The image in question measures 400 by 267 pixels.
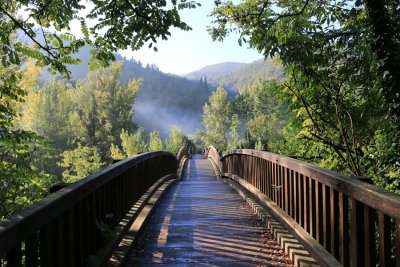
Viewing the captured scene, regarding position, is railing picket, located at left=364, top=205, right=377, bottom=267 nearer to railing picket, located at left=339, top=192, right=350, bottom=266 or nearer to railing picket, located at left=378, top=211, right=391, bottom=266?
railing picket, located at left=378, top=211, right=391, bottom=266

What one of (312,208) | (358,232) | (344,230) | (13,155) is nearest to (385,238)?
(358,232)

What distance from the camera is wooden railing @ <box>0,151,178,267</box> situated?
1.89 meters

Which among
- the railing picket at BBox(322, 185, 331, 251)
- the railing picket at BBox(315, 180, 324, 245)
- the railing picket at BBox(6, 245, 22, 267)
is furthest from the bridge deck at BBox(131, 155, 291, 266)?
the railing picket at BBox(6, 245, 22, 267)

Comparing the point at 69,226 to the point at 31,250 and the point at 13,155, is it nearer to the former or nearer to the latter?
the point at 31,250

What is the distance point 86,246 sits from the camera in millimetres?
3133

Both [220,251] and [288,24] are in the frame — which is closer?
[220,251]

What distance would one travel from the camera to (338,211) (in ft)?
10.7

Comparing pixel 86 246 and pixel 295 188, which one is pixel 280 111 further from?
pixel 86 246

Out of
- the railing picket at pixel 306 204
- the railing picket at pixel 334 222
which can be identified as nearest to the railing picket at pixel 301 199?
the railing picket at pixel 306 204

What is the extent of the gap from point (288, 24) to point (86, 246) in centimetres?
437

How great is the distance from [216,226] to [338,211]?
2381 millimetres

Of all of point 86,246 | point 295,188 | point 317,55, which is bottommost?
point 86,246

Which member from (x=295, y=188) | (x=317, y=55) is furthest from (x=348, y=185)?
(x=317, y=55)

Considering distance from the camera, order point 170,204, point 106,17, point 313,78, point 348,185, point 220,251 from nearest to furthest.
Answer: point 348,185
point 220,251
point 106,17
point 313,78
point 170,204
